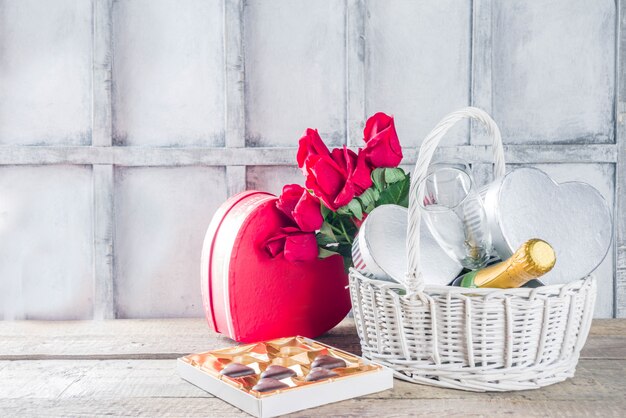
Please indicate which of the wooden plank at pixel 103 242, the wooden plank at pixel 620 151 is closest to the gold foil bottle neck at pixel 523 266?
the wooden plank at pixel 620 151

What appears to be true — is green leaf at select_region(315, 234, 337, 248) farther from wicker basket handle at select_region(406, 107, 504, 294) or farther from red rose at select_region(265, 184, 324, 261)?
wicker basket handle at select_region(406, 107, 504, 294)

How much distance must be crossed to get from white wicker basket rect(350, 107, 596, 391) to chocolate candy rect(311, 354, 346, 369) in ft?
0.25

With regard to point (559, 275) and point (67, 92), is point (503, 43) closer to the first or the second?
point (559, 275)

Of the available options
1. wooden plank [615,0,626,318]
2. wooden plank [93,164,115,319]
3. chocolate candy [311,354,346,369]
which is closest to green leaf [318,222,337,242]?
chocolate candy [311,354,346,369]

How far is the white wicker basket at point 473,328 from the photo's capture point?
2.50 ft

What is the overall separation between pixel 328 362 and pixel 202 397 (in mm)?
165

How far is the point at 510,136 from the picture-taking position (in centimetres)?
126

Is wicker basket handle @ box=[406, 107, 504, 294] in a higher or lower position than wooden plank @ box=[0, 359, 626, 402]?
higher

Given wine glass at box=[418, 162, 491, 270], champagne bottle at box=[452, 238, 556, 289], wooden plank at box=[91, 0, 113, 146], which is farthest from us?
wooden plank at box=[91, 0, 113, 146]

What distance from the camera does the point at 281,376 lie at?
76 cm

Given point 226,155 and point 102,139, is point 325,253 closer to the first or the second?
point 226,155

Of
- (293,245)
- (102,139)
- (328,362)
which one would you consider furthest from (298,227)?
(102,139)

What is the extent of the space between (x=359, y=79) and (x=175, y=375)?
68 centimetres

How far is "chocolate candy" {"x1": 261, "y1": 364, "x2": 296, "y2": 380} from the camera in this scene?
0.76 meters
